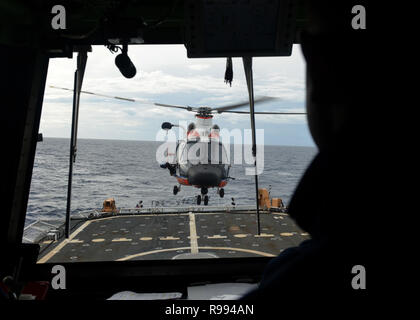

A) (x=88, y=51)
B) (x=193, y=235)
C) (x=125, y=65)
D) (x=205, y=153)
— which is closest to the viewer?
(x=125, y=65)

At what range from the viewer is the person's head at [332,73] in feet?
1.66

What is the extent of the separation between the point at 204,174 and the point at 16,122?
1120cm

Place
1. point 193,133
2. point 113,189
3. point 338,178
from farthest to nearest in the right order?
point 113,189 < point 193,133 < point 338,178

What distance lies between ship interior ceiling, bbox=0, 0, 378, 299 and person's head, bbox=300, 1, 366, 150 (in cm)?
241

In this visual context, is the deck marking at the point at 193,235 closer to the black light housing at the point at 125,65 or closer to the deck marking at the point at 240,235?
the deck marking at the point at 240,235

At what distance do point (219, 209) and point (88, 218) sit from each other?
34.8 ft

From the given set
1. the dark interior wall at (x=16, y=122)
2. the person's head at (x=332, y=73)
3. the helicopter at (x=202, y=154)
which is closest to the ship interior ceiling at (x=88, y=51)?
the dark interior wall at (x=16, y=122)

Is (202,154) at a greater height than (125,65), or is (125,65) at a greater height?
(202,154)

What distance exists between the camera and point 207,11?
9.47ft

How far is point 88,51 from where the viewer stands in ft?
12.5

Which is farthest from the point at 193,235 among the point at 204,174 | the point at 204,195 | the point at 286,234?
the point at 204,174

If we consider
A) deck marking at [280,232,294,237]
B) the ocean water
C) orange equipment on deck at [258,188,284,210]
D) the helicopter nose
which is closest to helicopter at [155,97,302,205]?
the helicopter nose

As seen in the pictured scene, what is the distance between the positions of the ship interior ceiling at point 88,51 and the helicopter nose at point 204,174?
1038cm

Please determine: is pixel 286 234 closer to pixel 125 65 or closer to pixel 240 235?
pixel 240 235
